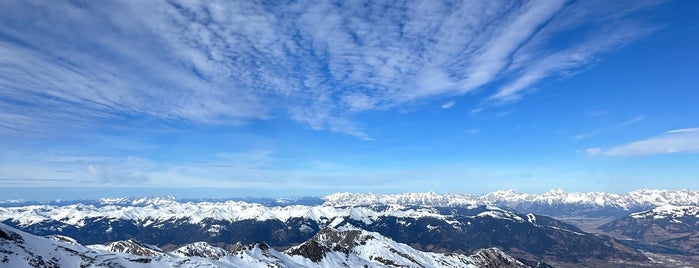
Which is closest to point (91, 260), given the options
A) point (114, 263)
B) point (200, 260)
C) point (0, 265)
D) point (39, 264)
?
point (114, 263)

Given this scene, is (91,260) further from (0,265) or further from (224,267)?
(224,267)

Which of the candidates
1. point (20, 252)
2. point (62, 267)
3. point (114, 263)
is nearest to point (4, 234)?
point (20, 252)

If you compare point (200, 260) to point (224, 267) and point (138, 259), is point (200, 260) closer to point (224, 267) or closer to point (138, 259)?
point (224, 267)

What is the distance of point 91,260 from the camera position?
137250 mm

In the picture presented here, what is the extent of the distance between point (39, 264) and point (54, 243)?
27844mm

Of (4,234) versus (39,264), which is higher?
(4,234)

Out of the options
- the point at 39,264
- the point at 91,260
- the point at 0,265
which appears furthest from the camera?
the point at 91,260

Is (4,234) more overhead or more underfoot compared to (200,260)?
more overhead

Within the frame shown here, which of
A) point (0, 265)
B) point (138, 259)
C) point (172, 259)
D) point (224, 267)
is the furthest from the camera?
point (224, 267)

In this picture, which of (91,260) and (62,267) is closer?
(62,267)

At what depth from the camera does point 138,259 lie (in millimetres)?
159250

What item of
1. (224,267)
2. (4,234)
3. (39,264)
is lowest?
(224,267)

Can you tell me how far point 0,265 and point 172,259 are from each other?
75.1m

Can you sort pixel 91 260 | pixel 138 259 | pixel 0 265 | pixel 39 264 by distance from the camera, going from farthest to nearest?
pixel 138 259
pixel 91 260
pixel 39 264
pixel 0 265
